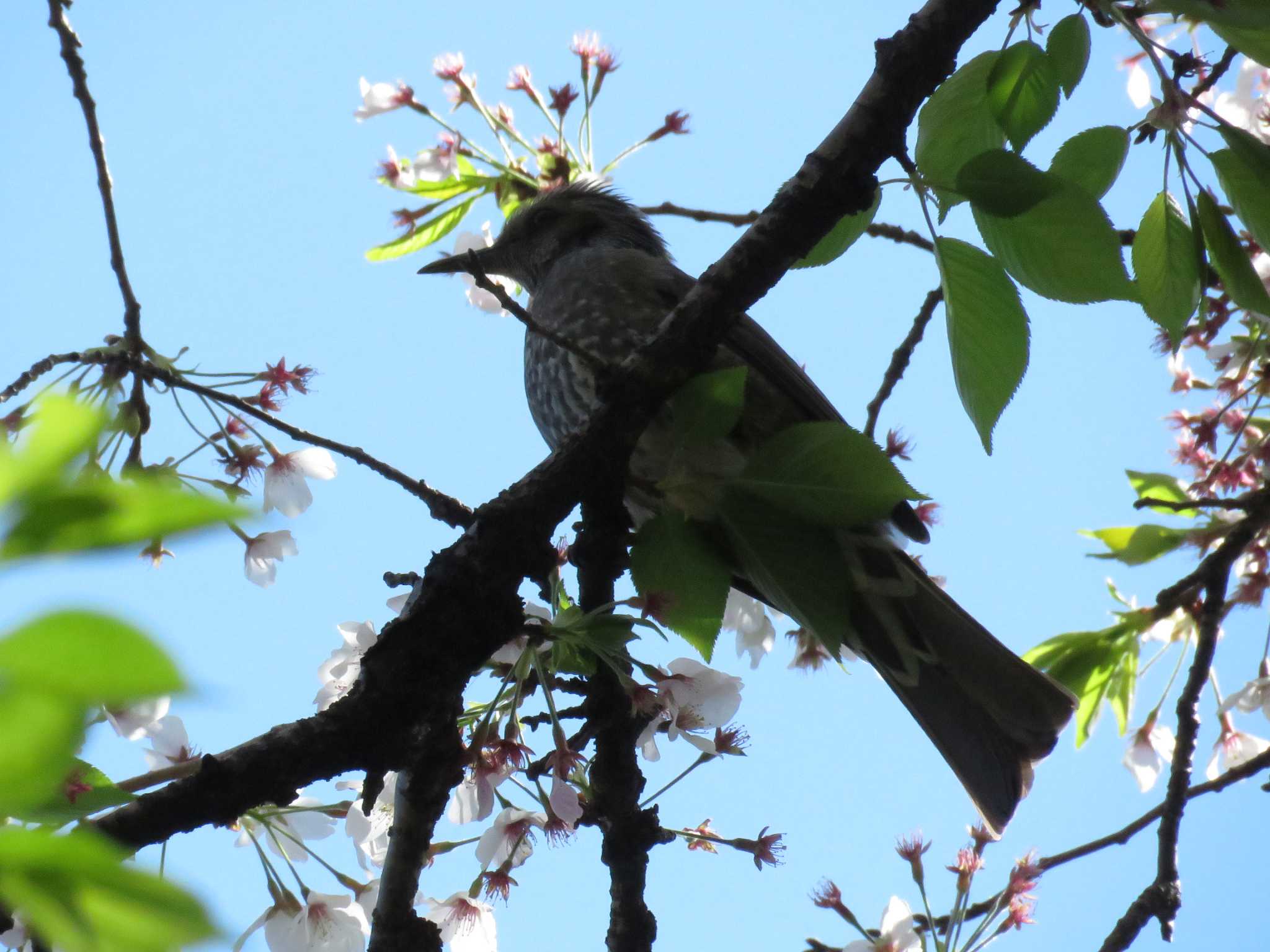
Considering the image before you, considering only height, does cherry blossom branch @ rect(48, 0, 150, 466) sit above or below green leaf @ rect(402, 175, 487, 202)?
below

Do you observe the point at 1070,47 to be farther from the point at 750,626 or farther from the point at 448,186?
the point at 448,186

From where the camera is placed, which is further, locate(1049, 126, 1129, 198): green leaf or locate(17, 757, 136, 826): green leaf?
locate(1049, 126, 1129, 198): green leaf

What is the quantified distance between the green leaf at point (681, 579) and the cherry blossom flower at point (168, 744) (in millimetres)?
948

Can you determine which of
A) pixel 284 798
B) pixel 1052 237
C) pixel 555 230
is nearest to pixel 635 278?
pixel 555 230

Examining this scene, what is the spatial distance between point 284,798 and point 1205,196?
5.81 ft

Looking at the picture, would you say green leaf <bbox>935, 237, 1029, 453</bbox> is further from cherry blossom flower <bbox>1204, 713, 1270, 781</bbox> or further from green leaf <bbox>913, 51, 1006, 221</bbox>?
cherry blossom flower <bbox>1204, 713, 1270, 781</bbox>

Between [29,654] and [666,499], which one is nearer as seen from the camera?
[29,654]

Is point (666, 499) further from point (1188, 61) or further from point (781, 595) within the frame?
point (1188, 61)

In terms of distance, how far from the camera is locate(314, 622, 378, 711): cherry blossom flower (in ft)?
8.12

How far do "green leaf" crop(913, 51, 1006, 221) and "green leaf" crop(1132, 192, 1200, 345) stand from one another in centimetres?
30

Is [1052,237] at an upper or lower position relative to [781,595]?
upper

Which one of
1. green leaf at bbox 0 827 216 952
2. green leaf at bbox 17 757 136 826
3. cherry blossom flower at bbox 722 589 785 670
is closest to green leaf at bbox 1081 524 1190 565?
cherry blossom flower at bbox 722 589 785 670

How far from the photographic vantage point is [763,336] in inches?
131

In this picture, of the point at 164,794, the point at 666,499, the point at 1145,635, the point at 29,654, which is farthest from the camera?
the point at 1145,635
